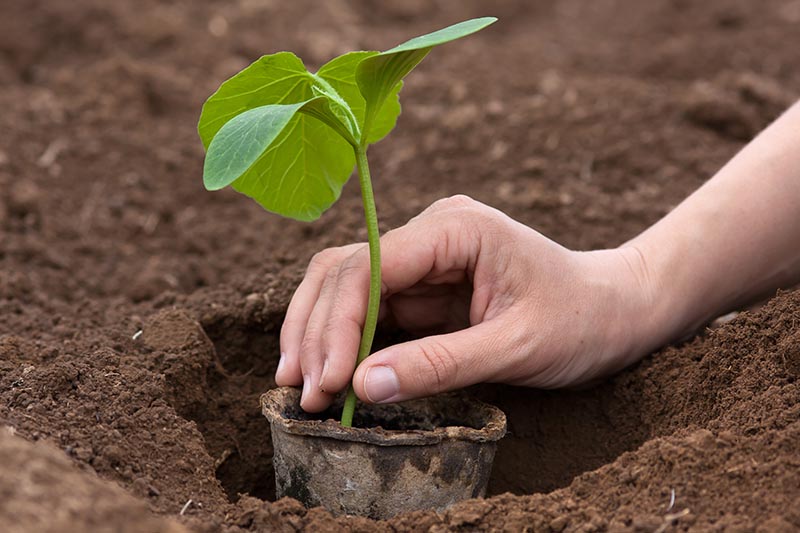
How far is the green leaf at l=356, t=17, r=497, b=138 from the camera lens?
152cm

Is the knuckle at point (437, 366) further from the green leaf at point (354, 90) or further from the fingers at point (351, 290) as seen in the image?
the green leaf at point (354, 90)

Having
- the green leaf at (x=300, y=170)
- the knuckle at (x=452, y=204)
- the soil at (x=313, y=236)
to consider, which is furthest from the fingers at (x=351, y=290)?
the soil at (x=313, y=236)

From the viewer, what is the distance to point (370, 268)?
181 centimetres

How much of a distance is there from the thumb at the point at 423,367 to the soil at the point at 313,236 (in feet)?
0.72

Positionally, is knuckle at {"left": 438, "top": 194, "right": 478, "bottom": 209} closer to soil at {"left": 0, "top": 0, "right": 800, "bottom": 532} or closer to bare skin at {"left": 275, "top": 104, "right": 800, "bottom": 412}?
bare skin at {"left": 275, "top": 104, "right": 800, "bottom": 412}

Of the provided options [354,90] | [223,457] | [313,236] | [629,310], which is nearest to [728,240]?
[629,310]

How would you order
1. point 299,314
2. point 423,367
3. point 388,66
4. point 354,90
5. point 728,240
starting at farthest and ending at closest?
point 728,240, point 299,314, point 354,90, point 423,367, point 388,66

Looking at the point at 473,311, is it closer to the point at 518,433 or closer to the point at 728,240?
the point at 518,433

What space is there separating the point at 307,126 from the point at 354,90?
0.11 metres

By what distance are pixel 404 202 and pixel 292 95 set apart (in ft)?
3.93

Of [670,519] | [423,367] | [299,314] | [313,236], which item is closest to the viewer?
[670,519]

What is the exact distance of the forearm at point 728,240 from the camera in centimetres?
207

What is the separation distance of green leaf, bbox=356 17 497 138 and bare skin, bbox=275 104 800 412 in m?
0.32

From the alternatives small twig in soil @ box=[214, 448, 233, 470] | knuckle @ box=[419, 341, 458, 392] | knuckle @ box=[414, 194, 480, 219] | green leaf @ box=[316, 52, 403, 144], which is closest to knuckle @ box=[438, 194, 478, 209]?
knuckle @ box=[414, 194, 480, 219]
